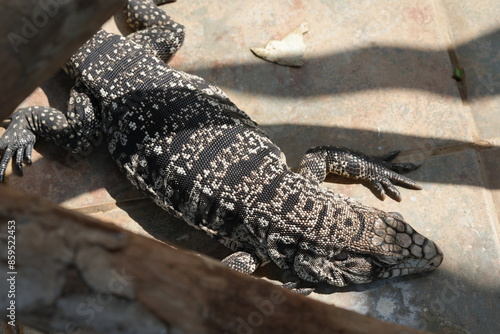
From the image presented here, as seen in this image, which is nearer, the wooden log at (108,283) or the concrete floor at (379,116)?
the wooden log at (108,283)

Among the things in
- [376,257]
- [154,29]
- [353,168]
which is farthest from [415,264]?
[154,29]

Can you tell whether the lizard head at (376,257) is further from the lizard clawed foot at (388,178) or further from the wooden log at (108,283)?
the wooden log at (108,283)

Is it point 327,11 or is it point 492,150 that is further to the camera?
point 327,11

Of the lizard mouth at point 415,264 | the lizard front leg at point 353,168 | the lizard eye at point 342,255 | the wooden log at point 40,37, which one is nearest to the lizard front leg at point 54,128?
the lizard front leg at point 353,168

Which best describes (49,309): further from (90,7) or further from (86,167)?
(86,167)

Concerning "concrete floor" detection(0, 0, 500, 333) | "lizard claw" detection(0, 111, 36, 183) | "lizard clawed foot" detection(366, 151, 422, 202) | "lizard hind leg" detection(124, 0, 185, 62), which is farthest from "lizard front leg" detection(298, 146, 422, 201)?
"lizard claw" detection(0, 111, 36, 183)

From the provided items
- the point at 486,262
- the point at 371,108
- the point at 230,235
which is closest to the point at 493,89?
the point at 371,108

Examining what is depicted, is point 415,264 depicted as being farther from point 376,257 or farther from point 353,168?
point 353,168
